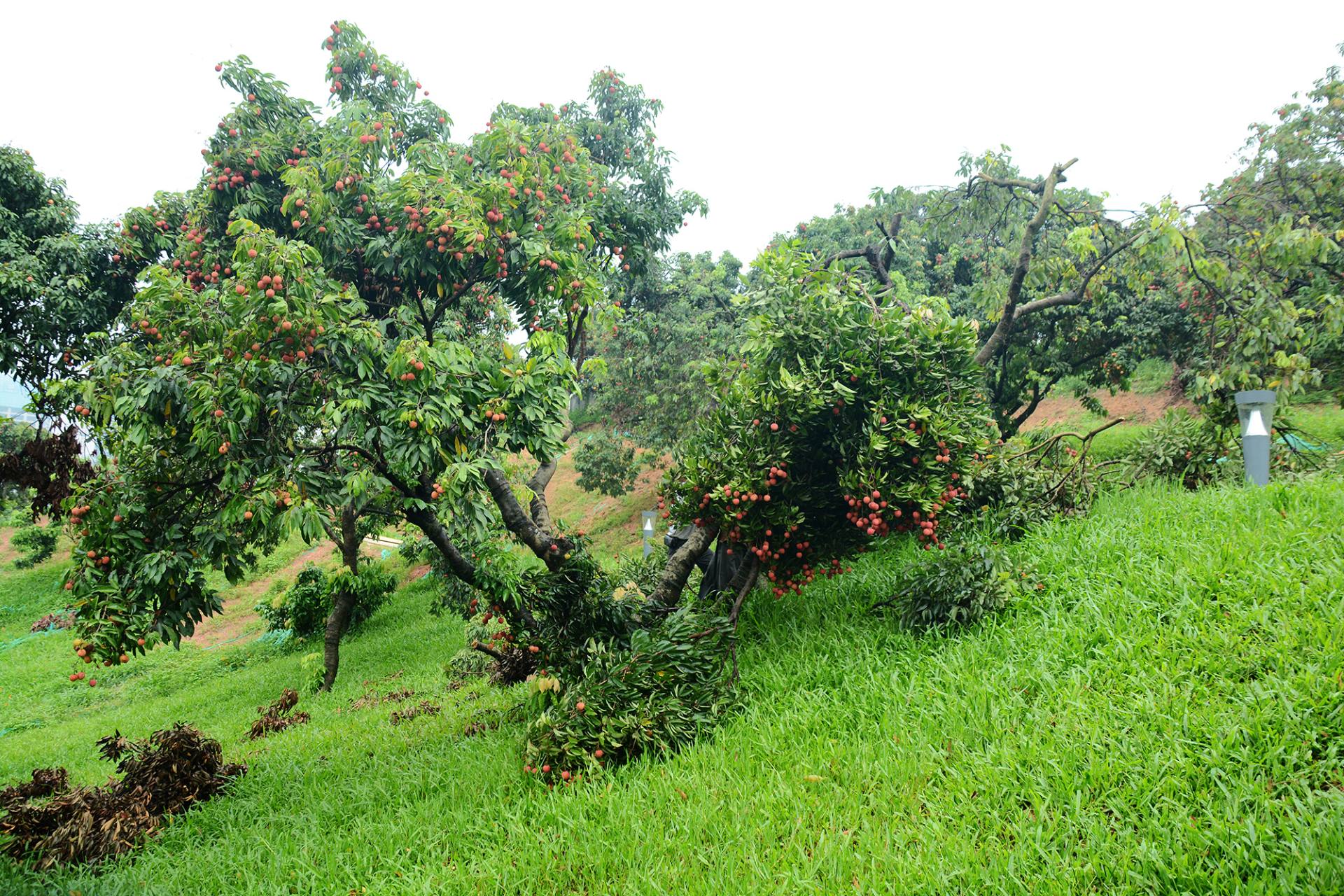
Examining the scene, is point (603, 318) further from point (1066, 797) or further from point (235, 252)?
point (1066, 797)

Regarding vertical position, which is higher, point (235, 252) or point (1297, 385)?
point (235, 252)

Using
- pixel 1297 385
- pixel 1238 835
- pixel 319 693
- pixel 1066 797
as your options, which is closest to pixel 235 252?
pixel 1066 797

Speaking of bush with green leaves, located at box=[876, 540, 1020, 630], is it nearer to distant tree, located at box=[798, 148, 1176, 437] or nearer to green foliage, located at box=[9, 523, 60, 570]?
distant tree, located at box=[798, 148, 1176, 437]

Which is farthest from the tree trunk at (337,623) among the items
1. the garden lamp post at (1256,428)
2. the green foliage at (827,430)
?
the garden lamp post at (1256,428)

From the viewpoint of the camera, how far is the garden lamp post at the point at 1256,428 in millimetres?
5207

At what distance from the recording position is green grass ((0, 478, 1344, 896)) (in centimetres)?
267

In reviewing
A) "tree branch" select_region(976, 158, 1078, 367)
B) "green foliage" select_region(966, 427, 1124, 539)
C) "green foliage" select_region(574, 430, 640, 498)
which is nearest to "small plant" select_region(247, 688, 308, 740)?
"green foliage" select_region(966, 427, 1124, 539)

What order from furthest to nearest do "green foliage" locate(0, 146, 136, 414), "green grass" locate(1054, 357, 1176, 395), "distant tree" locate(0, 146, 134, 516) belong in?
1. "green grass" locate(1054, 357, 1176, 395)
2. "green foliage" locate(0, 146, 136, 414)
3. "distant tree" locate(0, 146, 134, 516)

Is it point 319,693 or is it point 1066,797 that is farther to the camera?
point 319,693

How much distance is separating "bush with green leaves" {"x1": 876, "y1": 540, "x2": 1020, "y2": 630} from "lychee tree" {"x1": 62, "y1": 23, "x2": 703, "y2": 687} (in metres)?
2.50

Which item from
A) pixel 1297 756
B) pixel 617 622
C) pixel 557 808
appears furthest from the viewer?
pixel 617 622

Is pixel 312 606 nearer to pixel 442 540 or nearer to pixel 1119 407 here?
pixel 442 540

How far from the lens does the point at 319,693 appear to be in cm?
898

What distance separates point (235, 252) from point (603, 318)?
10.4ft
